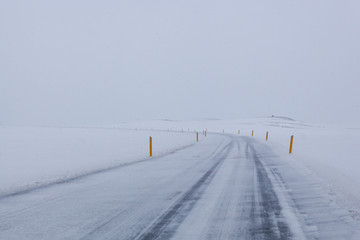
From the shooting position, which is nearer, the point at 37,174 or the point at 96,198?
the point at 96,198

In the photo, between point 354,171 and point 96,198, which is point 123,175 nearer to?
point 96,198

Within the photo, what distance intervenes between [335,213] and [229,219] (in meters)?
1.88

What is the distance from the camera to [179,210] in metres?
4.53

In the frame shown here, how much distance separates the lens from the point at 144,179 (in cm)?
731

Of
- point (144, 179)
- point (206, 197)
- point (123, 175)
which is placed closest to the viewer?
point (206, 197)

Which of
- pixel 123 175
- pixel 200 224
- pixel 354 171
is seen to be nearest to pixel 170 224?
pixel 200 224

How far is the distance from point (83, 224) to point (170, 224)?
1.37 metres

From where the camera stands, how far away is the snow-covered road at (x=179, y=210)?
11.8ft

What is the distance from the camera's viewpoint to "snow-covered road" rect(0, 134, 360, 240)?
3.59 metres

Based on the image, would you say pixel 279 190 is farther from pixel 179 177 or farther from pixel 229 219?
pixel 179 177

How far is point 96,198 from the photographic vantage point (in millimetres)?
5395

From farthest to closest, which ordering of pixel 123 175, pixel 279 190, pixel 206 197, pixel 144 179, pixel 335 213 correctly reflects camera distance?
pixel 123 175
pixel 144 179
pixel 279 190
pixel 206 197
pixel 335 213

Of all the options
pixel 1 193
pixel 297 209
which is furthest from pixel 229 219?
pixel 1 193

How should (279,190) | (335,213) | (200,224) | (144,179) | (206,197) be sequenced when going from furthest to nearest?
(144,179) → (279,190) → (206,197) → (335,213) → (200,224)
